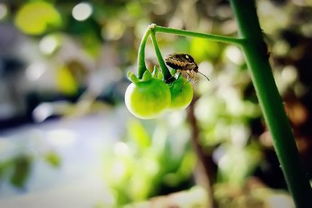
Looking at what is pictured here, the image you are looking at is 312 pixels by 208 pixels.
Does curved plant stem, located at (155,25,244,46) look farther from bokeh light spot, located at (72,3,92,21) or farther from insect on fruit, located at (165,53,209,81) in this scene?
bokeh light spot, located at (72,3,92,21)

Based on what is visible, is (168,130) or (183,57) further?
(168,130)

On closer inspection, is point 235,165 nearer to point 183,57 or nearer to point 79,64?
point 79,64

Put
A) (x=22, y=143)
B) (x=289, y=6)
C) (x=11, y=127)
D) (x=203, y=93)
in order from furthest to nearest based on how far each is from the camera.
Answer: (x=11, y=127) → (x=289, y=6) → (x=203, y=93) → (x=22, y=143)

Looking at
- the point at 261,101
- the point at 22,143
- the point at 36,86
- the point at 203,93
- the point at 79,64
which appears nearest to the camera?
the point at 261,101

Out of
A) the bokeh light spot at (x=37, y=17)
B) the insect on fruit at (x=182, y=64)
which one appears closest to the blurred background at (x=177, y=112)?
the bokeh light spot at (x=37, y=17)

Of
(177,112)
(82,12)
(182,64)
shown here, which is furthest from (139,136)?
(182,64)

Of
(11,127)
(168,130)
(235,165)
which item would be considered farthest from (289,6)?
(11,127)

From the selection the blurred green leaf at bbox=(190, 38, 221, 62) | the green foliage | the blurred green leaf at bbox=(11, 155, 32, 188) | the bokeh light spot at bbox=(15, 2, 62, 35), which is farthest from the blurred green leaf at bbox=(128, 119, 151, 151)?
the bokeh light spot at bbox=(15, 2, 62, 35)

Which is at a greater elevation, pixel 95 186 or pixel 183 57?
pixel 95 186
